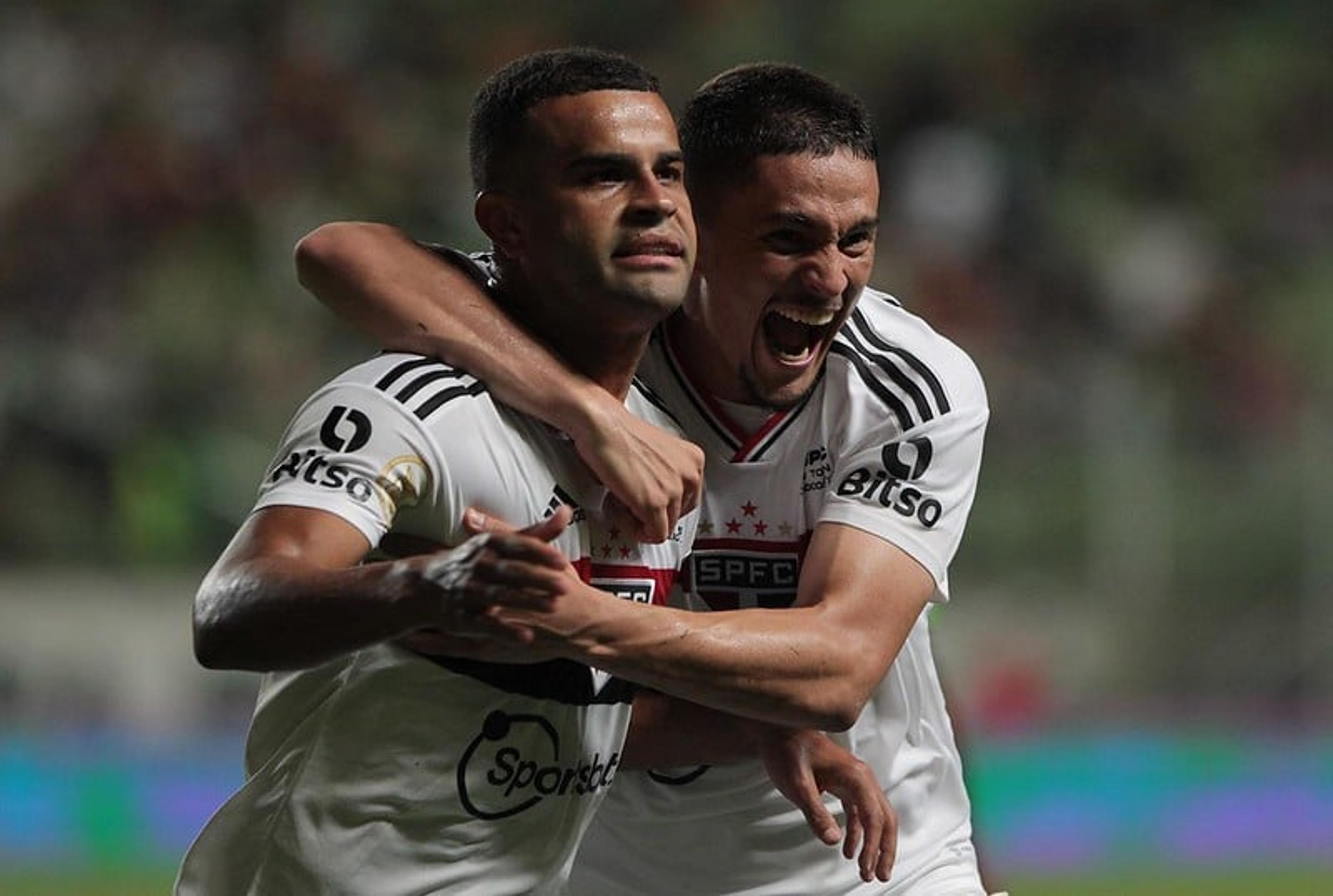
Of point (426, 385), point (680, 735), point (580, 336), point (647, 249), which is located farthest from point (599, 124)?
point (680, 735)

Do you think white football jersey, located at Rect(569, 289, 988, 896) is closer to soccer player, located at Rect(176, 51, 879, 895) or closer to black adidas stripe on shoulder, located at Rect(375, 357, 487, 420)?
soccer player, located at Rect(176, 51, 879, 895)

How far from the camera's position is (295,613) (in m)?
3.02

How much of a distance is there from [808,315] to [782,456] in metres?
0.33

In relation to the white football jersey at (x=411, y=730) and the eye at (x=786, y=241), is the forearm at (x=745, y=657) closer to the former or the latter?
the white football jersey at (x=411, y=730)

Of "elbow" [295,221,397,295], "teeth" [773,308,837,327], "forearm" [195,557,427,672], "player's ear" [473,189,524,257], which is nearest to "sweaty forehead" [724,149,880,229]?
"teeth" [773,308,837,327]

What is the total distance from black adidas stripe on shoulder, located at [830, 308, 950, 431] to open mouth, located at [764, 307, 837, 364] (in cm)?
10

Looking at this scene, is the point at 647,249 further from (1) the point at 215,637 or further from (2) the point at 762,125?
(1) the point at 215,637

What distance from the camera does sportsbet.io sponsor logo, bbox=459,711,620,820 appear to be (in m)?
3.50

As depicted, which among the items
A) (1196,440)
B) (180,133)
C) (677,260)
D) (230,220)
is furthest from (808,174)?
(180,133)

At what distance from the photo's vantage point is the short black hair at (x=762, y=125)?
13.4 ft

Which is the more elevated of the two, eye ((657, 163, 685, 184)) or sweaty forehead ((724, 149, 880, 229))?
sweaty forehead ((724, 149, 880, 229))

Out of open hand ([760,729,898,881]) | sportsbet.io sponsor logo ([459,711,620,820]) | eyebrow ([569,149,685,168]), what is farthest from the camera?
open hand ([760,729,898,881])

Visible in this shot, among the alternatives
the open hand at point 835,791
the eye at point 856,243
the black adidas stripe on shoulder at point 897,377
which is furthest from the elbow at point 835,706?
the eye at point 856,243

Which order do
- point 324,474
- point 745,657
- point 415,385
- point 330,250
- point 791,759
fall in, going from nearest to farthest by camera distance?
point 324,474
point 415,385
point 745,657
point 330,250
point 791,759
